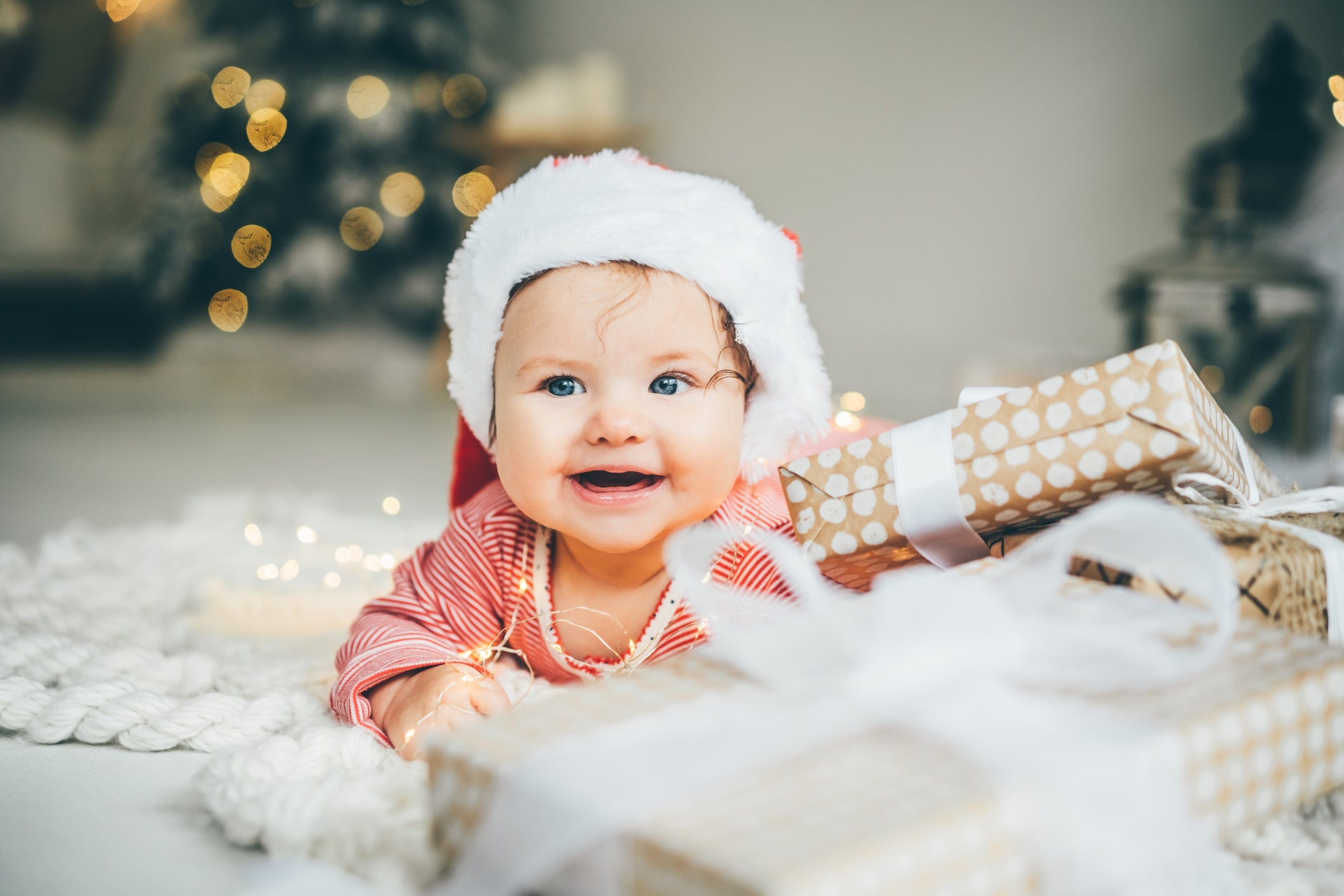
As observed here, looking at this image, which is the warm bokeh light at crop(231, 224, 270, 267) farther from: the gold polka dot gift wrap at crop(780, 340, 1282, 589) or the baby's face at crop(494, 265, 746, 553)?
the gold polka dot gift wrap at crop(780, 340, 1282, 589)

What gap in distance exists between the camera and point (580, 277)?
2.65 feet

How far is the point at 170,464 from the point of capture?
2.19 metres

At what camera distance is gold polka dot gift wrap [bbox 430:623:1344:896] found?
40 cm

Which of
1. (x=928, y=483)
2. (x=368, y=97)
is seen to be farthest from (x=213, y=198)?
(x=928, y=483)

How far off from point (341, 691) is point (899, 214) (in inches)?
103

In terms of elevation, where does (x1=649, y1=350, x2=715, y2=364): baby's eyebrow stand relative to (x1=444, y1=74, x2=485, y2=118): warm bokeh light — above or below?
below

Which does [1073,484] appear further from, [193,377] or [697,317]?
[193,377]

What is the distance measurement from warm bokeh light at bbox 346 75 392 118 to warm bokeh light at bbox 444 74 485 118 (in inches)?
8.8

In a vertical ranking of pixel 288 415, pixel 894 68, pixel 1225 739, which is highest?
pixel 894 68

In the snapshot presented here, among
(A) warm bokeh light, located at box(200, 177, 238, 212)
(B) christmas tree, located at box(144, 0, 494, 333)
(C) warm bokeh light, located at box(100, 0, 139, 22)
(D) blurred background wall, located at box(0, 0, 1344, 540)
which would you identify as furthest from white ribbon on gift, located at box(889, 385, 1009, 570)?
(C) warm bokeh light, located at box(100, 0, 139, 22)

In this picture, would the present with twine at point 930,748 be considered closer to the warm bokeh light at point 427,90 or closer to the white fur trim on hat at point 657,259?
the white fur trim on hat at point 657,259

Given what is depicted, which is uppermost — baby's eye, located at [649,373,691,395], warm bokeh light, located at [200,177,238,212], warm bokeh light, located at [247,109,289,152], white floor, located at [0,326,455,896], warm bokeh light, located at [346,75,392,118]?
warm bokeh light, located at [346,75,392,118]

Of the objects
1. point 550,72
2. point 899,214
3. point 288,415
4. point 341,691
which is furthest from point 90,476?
point 899,214

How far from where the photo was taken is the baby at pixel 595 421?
2.59ft
